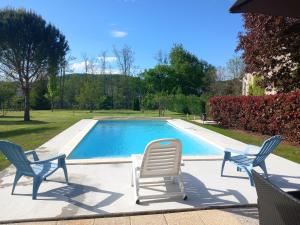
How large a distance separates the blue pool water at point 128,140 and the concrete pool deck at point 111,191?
250 centimetres

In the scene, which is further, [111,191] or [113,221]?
[111,191]

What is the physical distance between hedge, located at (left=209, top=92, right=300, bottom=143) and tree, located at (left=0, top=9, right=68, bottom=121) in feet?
40.8

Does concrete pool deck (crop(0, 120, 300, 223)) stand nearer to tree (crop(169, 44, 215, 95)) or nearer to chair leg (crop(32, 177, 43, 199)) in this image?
chair leg (crop(32, 177, 43, 199))

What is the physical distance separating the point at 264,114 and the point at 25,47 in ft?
52.5

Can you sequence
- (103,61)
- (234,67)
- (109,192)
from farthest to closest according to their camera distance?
(103,61) < (234,67) < (109,192)

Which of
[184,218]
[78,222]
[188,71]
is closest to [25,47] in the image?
[78,222]

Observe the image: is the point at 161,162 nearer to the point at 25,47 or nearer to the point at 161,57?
the point at 25,47

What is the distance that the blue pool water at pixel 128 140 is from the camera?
10203mm

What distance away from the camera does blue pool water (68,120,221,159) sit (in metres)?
10.2

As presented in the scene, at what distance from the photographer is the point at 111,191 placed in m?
5.15

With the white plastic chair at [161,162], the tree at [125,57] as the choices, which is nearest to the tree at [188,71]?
the tree at [125,57]

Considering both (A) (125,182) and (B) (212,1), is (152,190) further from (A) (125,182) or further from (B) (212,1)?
(B) (212,1)

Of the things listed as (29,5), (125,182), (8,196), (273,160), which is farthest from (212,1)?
(8,196)

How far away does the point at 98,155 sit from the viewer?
10.0 metres
